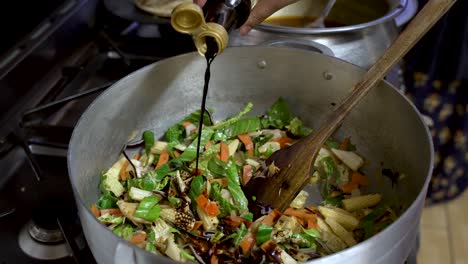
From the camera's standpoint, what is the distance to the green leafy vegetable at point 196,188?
0.85 metres

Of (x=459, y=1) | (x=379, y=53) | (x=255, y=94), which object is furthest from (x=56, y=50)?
(x=459, y=1)

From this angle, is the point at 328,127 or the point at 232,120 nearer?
the point at 328,127

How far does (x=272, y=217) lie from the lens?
80 centimetres

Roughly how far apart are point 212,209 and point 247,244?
0.12m

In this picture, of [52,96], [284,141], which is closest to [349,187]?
[284,141]

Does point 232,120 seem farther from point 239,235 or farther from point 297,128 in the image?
point 239,235

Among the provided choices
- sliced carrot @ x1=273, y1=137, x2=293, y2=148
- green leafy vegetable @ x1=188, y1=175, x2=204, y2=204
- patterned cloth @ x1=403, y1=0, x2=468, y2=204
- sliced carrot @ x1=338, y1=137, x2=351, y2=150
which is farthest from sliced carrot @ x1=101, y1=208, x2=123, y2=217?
patterned cloth @ x1=403, y1=0, x2=468, y2=204

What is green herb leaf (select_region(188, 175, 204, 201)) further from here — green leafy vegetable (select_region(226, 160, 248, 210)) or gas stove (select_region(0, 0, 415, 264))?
gas stove (select_region(0, 0, 415, 264))

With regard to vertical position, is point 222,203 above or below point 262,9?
below

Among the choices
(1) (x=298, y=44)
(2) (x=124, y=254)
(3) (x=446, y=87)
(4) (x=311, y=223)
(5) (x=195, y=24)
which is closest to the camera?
(2) (x=124, y=254)

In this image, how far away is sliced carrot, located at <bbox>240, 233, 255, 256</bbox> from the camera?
72 cm

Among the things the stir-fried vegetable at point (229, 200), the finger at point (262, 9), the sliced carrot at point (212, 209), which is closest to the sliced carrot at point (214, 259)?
the stir-fried vegetable at point (229, 200)

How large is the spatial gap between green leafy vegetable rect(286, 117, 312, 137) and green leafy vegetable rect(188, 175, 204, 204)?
0.24m

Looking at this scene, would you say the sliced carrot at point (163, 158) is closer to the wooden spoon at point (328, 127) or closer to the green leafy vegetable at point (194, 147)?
the green leafy vegetable at point (194, 147)
